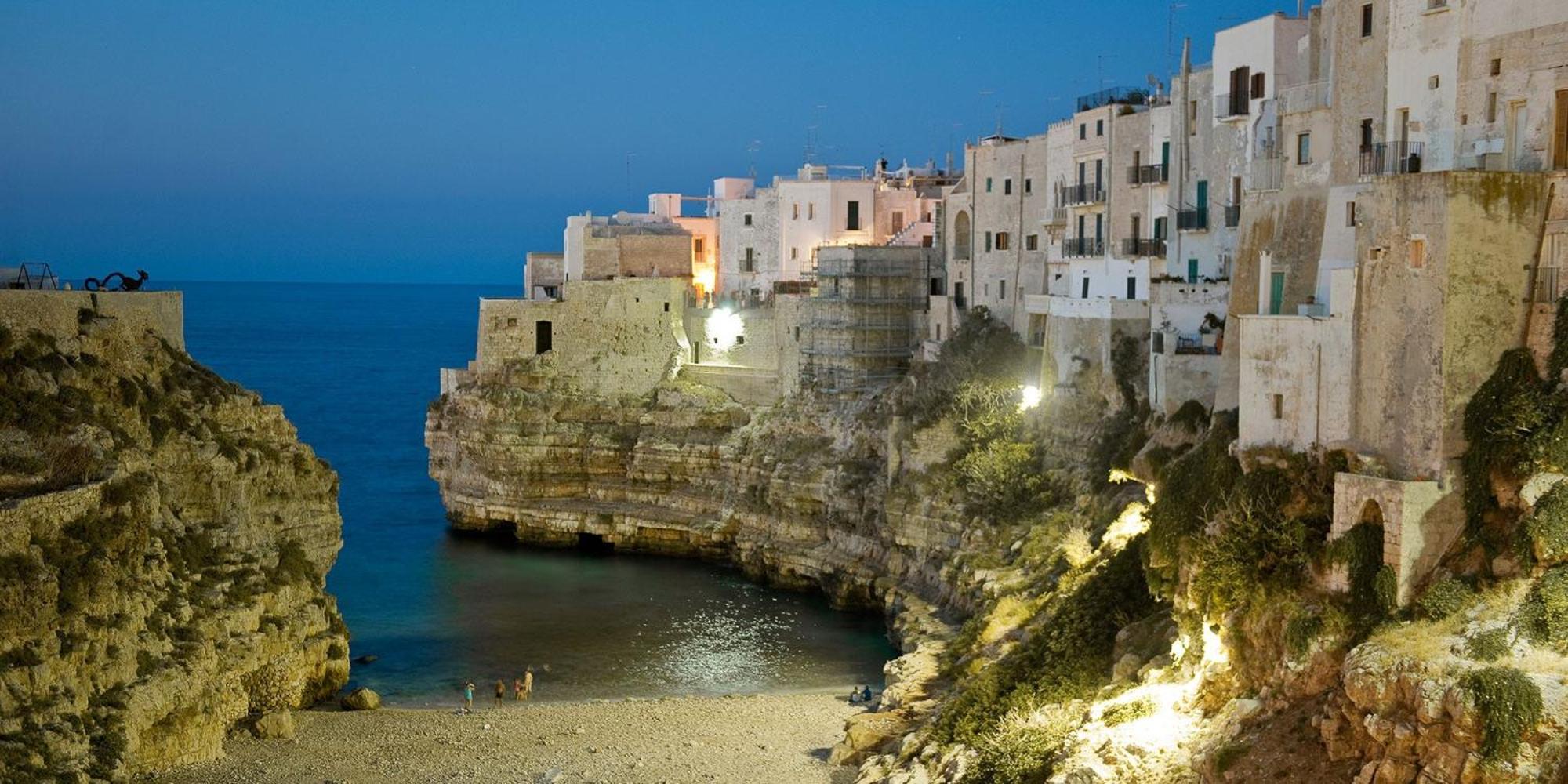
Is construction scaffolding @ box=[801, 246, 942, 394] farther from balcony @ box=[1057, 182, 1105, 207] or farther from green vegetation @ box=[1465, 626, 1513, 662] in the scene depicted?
green vegetation @ box=[1465, 626, 1513, 662]

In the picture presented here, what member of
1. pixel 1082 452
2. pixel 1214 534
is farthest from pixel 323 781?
pixel 1082 452

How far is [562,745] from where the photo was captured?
3183cm

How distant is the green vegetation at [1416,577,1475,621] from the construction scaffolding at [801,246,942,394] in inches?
1154

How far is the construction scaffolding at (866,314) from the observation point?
165 feet

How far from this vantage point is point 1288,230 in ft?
96.2

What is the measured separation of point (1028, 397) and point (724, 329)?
605 inches

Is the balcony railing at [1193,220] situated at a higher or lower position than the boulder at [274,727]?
higher

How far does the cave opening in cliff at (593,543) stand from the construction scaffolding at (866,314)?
25.8ft

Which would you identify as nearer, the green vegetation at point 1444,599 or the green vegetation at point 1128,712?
the green vegetation at point 1444,599

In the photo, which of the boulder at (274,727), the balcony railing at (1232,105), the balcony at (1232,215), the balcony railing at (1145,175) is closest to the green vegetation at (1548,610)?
the balcony at (1232,215)

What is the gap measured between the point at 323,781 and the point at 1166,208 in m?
20.6

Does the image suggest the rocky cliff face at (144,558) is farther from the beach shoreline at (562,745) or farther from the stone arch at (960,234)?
the stone arch at (960,234)

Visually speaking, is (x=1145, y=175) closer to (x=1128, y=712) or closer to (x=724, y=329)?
(x=1128, y=712)

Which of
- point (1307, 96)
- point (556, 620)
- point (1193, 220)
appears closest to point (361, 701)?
point (556, 620)
